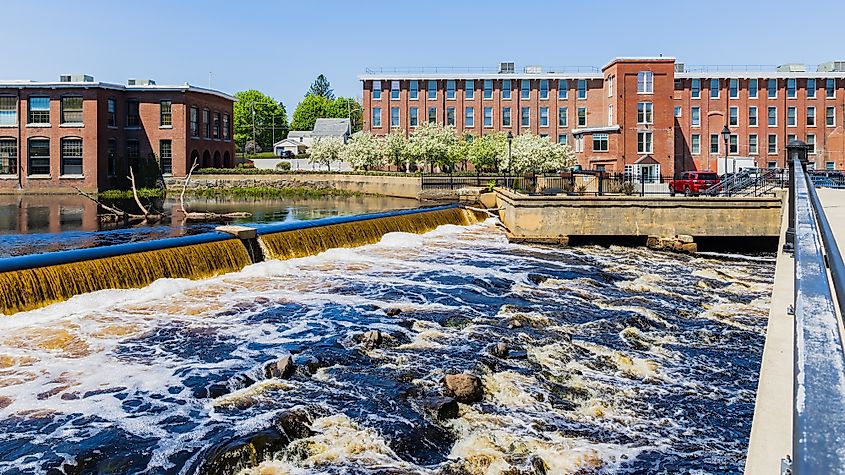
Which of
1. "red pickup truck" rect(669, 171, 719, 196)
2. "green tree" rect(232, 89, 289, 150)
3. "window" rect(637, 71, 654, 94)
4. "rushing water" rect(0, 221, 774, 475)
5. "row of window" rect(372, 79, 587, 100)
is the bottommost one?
"rushing water" rect(0, 221, 774, 475)

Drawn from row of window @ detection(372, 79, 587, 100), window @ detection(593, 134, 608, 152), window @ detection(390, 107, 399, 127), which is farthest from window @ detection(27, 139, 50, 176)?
window @ detection(593, 134, 608, 152)

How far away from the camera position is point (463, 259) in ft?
78.4

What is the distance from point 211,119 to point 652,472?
64.2 m

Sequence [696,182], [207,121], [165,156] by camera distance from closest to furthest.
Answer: [696,182] < [165,156] < [207,121]

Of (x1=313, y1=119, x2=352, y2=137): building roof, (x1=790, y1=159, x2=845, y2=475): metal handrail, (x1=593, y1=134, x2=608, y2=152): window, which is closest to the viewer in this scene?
(x1=790, y1=159, x2=845, y2=475): metal handrail

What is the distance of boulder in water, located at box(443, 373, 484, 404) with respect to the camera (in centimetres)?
998

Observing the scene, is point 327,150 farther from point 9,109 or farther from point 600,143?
point 9,109

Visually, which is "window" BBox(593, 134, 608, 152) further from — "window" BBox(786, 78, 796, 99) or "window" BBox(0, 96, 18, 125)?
"window" BBox(0, 96, 18, 125)

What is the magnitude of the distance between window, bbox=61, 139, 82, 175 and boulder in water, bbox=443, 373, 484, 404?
54.6m

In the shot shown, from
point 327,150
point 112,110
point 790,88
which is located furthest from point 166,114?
point 790,88

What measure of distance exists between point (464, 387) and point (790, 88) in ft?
225

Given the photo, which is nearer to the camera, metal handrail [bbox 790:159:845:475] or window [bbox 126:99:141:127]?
metal handrail [bbox 790:159:845:475]

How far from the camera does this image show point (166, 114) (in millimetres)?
60438

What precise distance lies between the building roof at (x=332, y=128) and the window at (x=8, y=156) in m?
55.0
